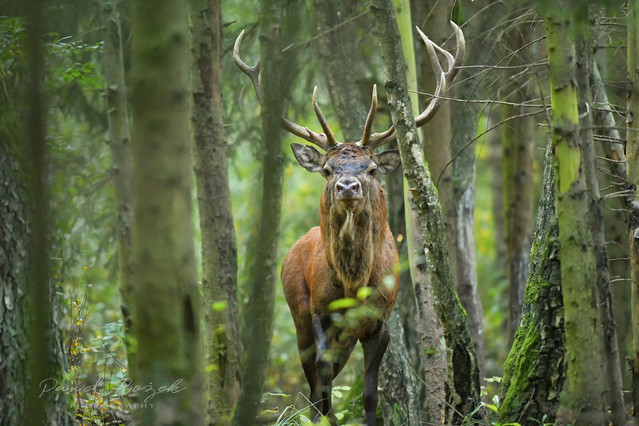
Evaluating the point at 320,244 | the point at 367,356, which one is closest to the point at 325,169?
the point at 320,244

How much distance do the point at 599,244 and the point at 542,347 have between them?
0.94m

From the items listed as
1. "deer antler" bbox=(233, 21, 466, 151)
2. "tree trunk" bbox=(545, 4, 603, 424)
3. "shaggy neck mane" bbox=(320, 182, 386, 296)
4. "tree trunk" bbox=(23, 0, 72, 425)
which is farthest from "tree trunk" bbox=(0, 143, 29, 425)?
"tree trunk" bbox=(545, 4, 603, 424)

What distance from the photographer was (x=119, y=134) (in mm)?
8367

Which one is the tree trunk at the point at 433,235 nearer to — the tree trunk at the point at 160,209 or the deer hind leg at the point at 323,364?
the deer hind leg at the point at 323,364

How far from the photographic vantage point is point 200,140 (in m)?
7.00

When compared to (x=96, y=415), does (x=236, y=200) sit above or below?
above

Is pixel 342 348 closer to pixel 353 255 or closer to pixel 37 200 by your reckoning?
pixel 353 255

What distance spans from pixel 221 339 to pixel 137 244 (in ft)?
13.1

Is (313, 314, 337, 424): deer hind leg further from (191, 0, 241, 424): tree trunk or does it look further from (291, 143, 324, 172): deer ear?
(291, 143, 324, 172): deer ear

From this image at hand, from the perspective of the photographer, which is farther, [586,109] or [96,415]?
[96,415]

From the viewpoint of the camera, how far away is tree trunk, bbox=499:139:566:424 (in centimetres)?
527

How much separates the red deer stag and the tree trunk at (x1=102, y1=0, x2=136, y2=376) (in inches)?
83.5

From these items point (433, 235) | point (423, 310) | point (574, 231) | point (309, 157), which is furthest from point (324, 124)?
point (574, 231)

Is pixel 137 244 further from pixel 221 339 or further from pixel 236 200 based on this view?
pixel 236 200
